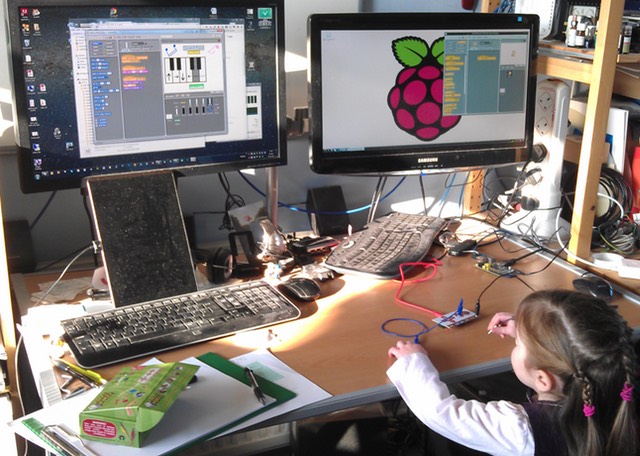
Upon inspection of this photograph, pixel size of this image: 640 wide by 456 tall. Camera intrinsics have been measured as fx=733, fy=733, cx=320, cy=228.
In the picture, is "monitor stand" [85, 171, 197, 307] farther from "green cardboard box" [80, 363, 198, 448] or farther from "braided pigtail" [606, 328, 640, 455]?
→ "braided pigtail" [606, 328, 640, 455]

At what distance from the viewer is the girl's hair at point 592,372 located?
117 centimetres

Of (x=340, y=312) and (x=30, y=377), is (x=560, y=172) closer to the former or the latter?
(x=340, y=312)

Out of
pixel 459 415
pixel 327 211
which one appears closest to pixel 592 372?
pixel 459 415

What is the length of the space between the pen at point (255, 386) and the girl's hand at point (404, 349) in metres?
0.25

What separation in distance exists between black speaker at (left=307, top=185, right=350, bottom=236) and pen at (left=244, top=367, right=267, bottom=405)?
745 mm

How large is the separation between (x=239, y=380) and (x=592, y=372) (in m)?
0.57

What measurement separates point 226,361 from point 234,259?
1.41 feet

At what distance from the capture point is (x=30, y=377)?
1667mm

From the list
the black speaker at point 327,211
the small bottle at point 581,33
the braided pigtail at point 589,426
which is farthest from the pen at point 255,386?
the small bottle at point 581,33

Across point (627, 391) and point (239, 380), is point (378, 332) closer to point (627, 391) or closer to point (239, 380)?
point (239, 380)

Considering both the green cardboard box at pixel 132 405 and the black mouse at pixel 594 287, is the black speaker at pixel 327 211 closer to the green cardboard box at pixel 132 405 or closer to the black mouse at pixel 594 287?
the black mouse at pixel 594 287

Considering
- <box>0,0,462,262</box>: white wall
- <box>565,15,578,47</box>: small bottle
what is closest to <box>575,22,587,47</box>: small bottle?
Answer: <box>565,15,578,47</box>: small bottle

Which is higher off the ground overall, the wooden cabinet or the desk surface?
the wooden cabinet

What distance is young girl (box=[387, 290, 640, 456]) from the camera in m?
1.17
